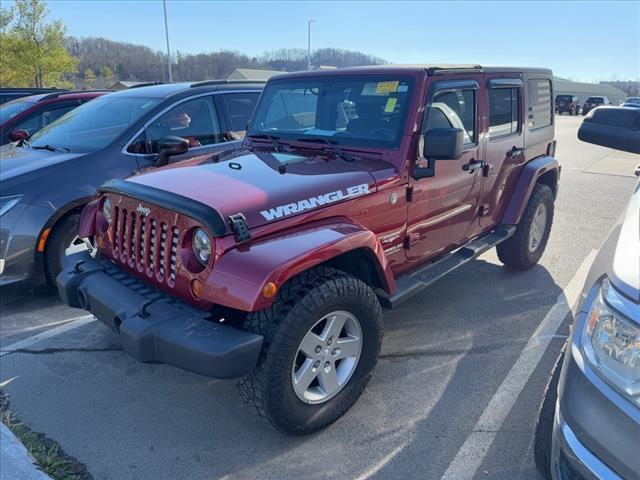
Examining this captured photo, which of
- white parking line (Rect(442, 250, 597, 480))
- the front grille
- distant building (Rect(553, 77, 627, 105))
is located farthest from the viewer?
distant building (Rect(553, 77, 627, 105))

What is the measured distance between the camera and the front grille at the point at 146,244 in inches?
109

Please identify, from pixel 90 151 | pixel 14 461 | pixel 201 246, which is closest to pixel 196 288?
pixel 201 246

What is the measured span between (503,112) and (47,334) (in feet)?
14.0

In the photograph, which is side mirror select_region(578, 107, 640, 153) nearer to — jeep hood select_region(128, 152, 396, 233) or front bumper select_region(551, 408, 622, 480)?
jeep hood select_region(128, 152, 396, 233)

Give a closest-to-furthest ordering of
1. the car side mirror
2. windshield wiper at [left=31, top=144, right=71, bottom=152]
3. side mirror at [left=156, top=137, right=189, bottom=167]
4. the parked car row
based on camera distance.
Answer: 1. the parked car row
2. the car side mirror
3. side mirror at [left=156, top=137, right=189, bottom=167]
4. windshield wiper at [left=31, top=144, right=71, bottom=152]

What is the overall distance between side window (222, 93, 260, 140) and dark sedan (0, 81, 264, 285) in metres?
0.01

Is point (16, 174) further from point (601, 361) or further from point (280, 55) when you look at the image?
point (280, 55)

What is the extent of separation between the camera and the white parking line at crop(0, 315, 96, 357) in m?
3.88

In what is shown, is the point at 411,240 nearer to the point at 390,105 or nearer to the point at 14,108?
the point at 390,105

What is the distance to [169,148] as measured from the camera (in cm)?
474

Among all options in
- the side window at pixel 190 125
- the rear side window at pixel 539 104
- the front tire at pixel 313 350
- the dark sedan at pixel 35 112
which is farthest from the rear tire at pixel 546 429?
the dark sedan at pixel 35 112

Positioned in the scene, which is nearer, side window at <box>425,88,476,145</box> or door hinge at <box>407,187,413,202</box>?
door hinge at <box>407,187,413,202</box>

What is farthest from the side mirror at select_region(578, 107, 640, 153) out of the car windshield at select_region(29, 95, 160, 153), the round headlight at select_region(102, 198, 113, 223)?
the car windshield at select_region(29, 95, 160, 153)

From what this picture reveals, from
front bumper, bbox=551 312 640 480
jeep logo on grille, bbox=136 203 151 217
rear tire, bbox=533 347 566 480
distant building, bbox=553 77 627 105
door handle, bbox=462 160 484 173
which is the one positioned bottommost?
rear tire, bbox=533 347 566 480
